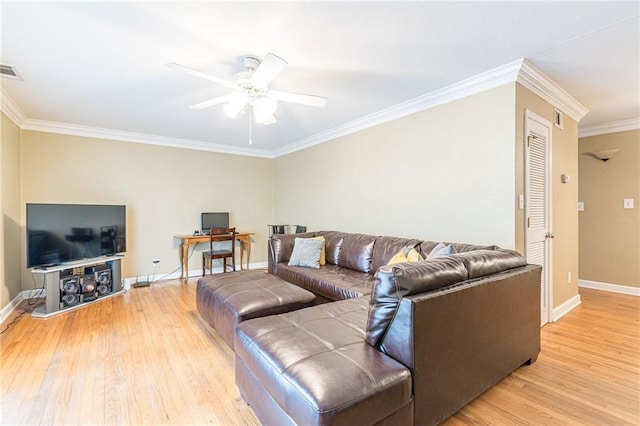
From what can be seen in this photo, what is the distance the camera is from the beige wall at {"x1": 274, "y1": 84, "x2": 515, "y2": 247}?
2658 millimetres

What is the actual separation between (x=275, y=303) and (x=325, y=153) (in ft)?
9.74

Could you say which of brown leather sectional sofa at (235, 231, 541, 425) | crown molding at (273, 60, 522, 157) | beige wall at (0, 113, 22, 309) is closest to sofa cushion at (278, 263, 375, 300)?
brown leather sectional sofa at (235, 231, 541, 425)

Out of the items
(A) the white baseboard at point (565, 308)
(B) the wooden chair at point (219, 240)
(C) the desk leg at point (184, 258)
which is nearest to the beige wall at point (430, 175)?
(A) the white baseboard at point (565, 308)

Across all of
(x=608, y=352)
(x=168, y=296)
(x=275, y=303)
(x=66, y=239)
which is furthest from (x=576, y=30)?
(x=66, y=239)

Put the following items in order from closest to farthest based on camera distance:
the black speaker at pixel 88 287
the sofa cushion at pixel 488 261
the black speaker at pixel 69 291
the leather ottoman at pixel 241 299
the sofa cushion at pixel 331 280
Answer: the sofa cushion at pixel 488 261, the leather ottoman at pixel 241 299, the sofa cushion at pixel 331 280, the black speaker at pixel 69 291, the black speaker at pixel 88 287

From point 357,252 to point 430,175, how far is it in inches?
47.1

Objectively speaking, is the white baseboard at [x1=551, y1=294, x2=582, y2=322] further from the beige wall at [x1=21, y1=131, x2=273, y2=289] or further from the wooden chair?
the beige wall at [x1=21, y1=131, x2=273, y2=289]

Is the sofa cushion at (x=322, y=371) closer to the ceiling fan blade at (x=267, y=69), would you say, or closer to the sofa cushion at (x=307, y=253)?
the ceiling fan blade at (x=267, y=69)

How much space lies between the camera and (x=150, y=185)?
15.8ft

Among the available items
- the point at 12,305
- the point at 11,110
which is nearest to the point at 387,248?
the point at 12,305

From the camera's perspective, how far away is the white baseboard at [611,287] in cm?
403

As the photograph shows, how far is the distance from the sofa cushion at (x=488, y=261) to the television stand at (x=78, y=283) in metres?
4.10

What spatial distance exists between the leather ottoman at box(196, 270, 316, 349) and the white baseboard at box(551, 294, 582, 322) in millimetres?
2677

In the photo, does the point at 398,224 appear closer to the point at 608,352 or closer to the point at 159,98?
the point at 608,352
